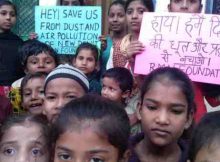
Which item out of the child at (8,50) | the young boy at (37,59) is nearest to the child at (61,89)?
the young boy at (37,59)

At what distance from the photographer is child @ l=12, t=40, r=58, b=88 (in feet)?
14.7

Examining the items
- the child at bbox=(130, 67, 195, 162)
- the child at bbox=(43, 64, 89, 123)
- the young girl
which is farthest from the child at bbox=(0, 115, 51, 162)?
the young girl

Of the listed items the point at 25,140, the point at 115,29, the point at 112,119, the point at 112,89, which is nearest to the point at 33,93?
the point at 112,89

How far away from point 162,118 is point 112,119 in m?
0.57

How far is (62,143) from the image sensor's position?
2055mm

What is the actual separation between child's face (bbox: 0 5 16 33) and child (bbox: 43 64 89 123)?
2490mm

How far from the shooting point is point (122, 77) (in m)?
4.15

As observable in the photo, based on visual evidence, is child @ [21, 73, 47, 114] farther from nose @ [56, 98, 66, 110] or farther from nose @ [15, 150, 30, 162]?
nose @ [15, 150, 30, 162]

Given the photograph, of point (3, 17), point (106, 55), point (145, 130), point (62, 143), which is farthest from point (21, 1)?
point (62, 143)

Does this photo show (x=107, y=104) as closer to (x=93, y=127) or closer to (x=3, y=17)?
(x=93, y=127)

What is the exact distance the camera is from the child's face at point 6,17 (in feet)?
17.3

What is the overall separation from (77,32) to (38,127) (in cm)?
309

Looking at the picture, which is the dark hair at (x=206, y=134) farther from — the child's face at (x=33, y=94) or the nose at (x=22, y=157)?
the child's face at (x=33, y=94)

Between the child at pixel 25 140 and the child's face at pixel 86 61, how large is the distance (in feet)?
8.09
